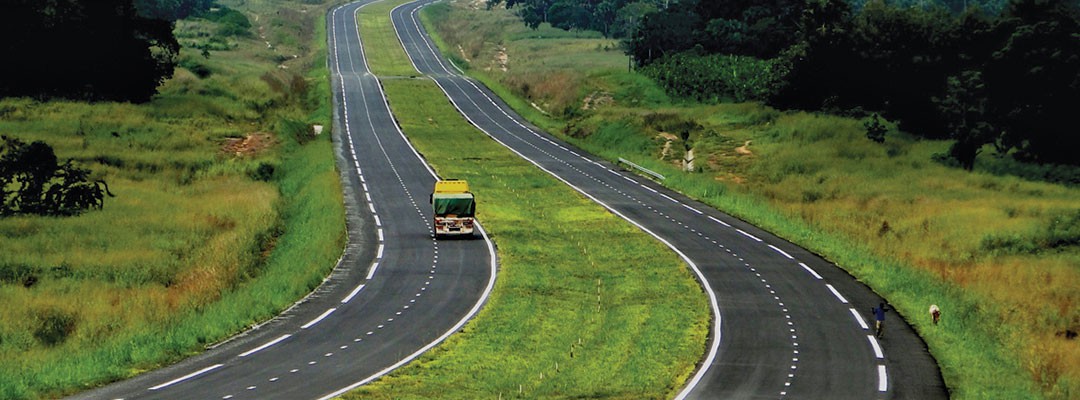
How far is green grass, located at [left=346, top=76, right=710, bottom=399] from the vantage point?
34.0 meters

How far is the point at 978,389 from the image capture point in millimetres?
33938

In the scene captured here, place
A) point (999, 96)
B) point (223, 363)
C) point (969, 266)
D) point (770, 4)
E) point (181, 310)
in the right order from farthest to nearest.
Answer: point (770, 4) < point (999, 96) < point (969, 266) < point (181, 310) < point (223, 363)

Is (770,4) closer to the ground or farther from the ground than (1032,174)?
farther from the ground

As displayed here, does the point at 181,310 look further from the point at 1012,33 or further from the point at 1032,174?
the point at 1012,33

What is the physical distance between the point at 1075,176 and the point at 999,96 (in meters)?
8.01

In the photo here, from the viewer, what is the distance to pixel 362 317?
4359 cm

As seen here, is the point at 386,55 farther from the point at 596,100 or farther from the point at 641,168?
the point at 641,168

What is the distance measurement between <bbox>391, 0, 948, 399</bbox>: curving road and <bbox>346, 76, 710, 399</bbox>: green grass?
1.10m

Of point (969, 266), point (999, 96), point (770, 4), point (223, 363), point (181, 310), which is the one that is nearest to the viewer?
point (223, 363)

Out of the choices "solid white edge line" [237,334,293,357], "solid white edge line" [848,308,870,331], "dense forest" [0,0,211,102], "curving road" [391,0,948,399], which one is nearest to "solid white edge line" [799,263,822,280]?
"curving road" [391,0,948,399]

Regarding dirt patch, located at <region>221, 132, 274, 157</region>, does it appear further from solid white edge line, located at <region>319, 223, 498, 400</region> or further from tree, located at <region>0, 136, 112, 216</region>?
solid white edge line, located at <region>319, 223, 498, 400</region>

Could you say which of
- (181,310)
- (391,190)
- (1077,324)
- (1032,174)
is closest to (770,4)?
(1032,174)

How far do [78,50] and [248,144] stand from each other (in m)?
21.7

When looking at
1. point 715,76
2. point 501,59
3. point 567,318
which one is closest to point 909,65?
point 715,76
